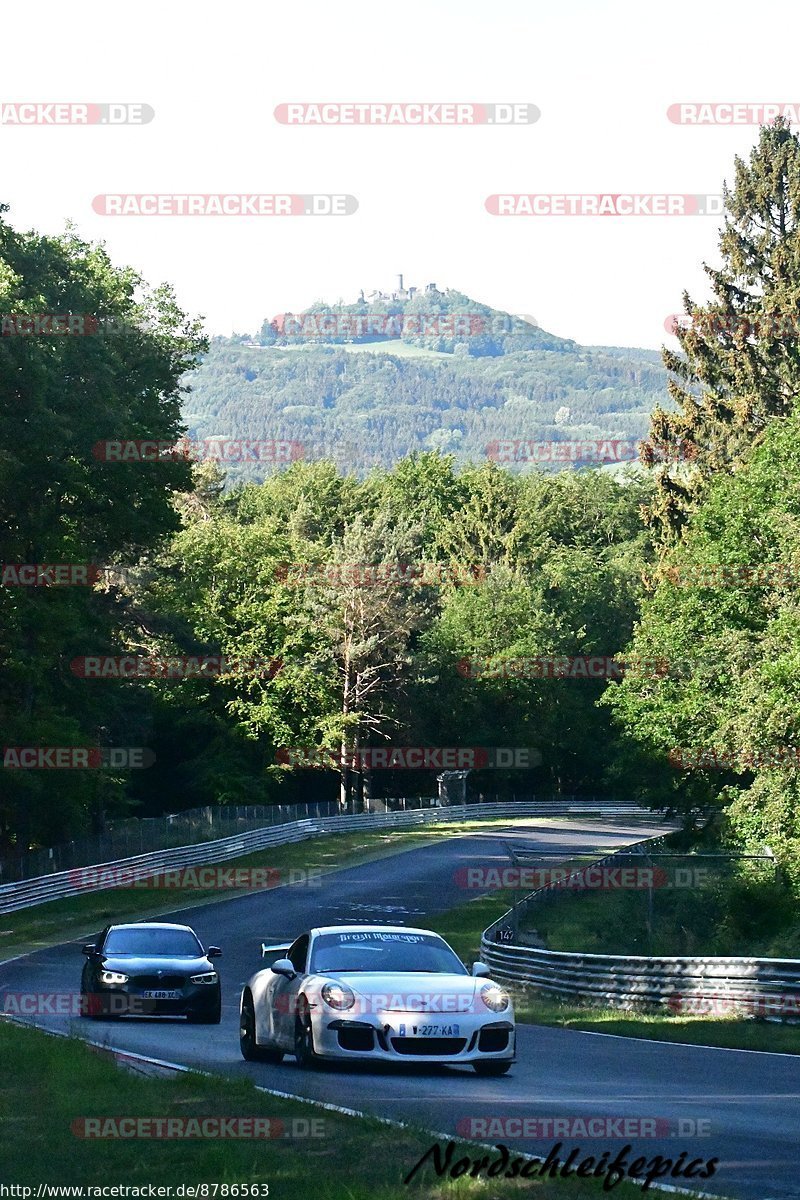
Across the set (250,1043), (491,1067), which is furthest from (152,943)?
(491,1067)

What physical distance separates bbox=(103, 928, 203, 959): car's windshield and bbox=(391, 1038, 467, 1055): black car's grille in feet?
30.9

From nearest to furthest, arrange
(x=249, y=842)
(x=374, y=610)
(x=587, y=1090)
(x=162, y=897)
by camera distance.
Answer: (x=587, y=1090)
(x=162, y=897)
(x=249, y=842)
(x=374, y=610)

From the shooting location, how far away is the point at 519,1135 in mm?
10328

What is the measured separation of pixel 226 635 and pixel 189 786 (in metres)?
8.17

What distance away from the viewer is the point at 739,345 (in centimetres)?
5734

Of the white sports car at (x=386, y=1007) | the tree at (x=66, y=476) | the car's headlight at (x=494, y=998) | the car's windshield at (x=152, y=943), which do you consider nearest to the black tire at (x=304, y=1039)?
the white sports car at (x=386, y=1007)

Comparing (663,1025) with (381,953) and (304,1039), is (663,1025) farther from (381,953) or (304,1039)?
(304,1039)

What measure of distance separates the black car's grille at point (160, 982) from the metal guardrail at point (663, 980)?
688 cm

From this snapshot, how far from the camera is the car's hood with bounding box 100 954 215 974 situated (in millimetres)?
21859

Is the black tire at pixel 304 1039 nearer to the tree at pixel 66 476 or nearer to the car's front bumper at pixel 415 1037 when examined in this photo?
the car's front bumper at pixel 415 1037

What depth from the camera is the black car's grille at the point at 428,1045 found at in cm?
1360

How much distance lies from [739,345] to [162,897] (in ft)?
91.1

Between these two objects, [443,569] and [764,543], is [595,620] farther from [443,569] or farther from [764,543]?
[764,543]

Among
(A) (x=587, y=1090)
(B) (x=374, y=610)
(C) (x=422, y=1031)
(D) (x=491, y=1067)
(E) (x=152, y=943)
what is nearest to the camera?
(A) (x=587, y=1090)
